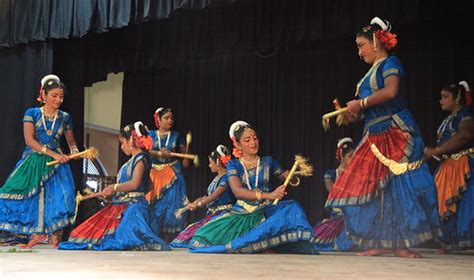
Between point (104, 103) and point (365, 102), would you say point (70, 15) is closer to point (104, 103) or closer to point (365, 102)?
point (365, 102)

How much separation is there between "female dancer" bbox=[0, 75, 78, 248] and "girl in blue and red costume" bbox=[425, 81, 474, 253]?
261 cm

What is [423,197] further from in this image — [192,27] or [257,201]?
[192,27]

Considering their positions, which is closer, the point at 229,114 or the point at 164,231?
the point at 164,231

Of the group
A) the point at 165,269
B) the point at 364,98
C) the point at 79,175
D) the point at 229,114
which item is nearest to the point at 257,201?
the point at 364,98

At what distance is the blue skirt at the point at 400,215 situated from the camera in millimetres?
4211

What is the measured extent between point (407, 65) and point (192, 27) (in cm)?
206

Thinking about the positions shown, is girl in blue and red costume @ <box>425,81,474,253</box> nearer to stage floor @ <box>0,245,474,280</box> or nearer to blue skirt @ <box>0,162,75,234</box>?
stage floor @ <box>0,245,474,280</box>

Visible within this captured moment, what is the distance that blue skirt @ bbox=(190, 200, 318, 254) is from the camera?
4551mm

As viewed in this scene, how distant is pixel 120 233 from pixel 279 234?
1.15m

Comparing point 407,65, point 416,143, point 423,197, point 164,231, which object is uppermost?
point 407,65

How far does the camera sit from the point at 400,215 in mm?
4270

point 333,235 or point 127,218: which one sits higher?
point 127,218

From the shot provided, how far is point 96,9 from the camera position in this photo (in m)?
6.41

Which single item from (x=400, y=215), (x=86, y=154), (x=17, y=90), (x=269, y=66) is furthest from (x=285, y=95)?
(x=400, y=215)
